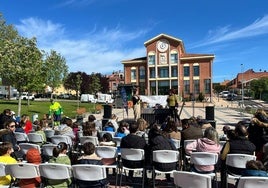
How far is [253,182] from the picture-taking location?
4.04 meters

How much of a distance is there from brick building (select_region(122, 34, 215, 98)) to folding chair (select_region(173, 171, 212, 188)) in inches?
2426

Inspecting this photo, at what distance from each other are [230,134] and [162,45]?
208 feet

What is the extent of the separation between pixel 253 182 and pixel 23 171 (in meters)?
3.57

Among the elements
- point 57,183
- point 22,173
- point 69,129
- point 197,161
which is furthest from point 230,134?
point 69,129

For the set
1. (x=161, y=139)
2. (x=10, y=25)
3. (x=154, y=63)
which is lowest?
(x=161, y=139)

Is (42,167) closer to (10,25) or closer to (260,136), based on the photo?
(260,136)

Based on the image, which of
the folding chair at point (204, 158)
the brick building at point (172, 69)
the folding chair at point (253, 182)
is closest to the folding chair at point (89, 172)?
the folding chair at point (204, 158)

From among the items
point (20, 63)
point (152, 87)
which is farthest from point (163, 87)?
point (20, 63)

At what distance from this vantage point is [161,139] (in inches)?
267

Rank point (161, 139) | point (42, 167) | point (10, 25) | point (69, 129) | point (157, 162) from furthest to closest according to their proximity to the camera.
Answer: point (10, 25) → point (69, 129) → point (161, 139) → point (157, 162) → point (42, 167)

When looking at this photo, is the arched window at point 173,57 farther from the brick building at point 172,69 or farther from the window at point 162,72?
the window at point 162,72

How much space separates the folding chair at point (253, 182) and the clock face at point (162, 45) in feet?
213

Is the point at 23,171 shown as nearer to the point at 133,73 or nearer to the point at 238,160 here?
the point at 238,160

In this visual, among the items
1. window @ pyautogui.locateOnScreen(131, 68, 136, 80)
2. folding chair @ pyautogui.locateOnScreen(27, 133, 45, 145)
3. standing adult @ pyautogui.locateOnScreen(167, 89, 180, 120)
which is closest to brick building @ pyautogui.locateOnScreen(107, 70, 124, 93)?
window @ pyautogui.locateOnScreen(131, 68, 136, 80)
